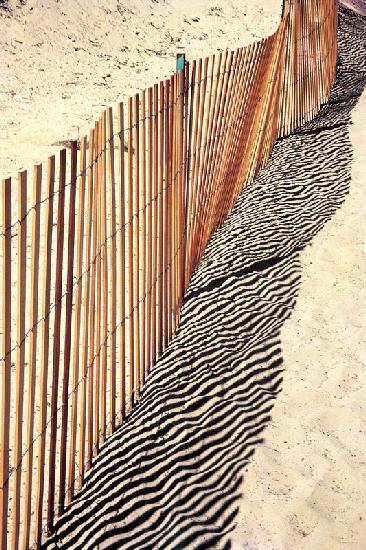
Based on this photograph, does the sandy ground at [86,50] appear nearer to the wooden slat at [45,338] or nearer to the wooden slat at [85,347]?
the wooden slat at [85,347]

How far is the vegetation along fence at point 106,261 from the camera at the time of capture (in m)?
2.61

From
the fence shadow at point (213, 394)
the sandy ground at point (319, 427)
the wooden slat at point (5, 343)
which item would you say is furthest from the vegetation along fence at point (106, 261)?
the sandy ground at point (319, 427)

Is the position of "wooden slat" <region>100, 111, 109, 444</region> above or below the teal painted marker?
below

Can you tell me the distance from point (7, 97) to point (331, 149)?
4.72 metres

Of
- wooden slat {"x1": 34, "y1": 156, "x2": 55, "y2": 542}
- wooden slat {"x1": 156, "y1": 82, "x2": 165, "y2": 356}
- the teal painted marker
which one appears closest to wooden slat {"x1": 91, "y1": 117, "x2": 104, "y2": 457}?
wooden slat {"x1": 34, "y1": 156, "x2": 55, "y2": 542}

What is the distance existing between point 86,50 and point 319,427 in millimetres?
9385

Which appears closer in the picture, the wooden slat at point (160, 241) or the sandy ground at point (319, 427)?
the sandy ground at point (319, 427)

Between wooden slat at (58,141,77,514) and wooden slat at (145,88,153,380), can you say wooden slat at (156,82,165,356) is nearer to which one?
wooden slat at (145,88,153,380)

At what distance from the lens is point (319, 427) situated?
3.78 m

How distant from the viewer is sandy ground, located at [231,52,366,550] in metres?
3.19

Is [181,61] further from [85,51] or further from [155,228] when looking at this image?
[85,51]

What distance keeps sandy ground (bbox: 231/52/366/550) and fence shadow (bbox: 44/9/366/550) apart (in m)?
0.09

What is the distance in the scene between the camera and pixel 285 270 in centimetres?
507

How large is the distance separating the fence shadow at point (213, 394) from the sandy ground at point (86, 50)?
2.73 m
